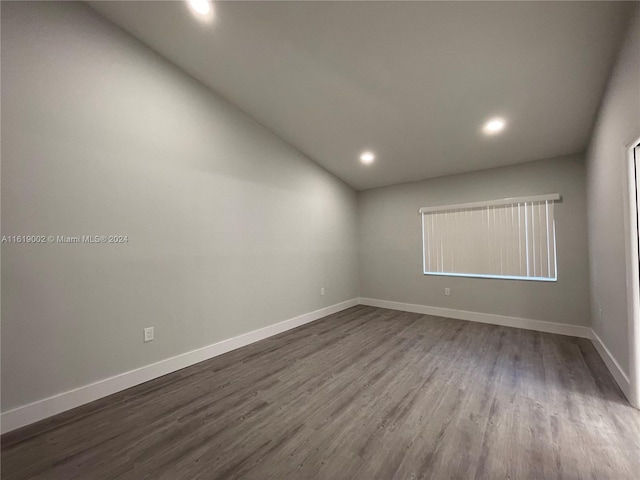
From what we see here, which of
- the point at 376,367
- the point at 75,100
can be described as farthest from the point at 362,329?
the point at 75,100

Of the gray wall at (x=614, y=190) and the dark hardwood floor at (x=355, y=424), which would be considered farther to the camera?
the gray wall at (x=614, y=190)

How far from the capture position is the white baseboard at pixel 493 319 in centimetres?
329

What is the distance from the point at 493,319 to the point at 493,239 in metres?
1.20

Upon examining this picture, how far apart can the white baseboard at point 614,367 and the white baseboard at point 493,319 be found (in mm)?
366

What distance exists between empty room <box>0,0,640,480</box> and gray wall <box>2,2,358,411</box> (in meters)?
0.02

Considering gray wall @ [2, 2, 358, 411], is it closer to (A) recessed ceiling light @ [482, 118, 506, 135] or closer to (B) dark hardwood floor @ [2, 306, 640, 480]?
(B) dark hardwood floor @ [2, 306, 640, 480]

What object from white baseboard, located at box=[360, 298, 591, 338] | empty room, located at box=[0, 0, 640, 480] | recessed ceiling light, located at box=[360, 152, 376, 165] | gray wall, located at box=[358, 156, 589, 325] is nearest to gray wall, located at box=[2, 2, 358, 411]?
empty room, located at box=[0, 0, 640, 480]

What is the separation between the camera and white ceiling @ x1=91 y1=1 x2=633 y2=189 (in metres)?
1.85

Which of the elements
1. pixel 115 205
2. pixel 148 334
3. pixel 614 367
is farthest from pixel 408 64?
pixel 148 334

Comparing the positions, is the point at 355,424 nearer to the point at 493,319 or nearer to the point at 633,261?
the point at 633,261

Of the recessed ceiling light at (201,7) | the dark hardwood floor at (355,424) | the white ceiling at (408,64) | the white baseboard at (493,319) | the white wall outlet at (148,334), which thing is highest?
the recessed ceiling light at (201,7)

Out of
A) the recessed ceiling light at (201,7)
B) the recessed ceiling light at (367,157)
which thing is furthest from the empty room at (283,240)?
the recessed ceiling light at (367,157)

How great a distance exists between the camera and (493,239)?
3.86 metres

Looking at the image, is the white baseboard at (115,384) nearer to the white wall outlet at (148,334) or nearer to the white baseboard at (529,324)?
the white wall outlet at (148,334)
